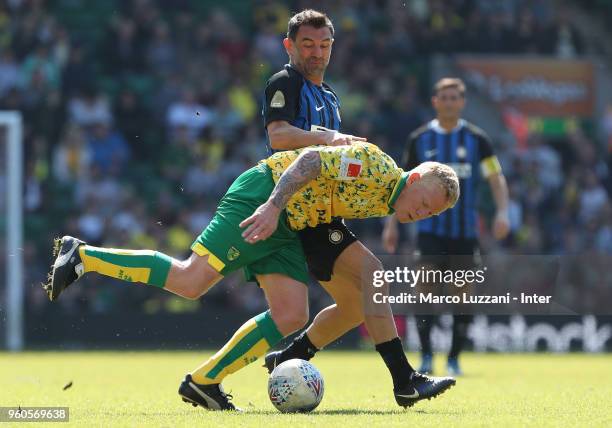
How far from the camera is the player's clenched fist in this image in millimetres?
6223

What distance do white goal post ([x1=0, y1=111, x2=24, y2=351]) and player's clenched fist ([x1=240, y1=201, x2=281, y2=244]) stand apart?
8.52 m

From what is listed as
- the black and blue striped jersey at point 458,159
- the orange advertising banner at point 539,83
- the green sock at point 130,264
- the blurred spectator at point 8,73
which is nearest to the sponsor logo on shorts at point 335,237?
the green sock at point 130,264

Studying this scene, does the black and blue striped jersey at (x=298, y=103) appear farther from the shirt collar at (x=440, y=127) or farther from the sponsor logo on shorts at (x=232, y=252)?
the shirt collar at (x=440, y=127)

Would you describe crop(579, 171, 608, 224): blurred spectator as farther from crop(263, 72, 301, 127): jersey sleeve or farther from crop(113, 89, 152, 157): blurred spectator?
crop(263, 72, 301, 127): jersey sleeve

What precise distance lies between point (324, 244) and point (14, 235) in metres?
8.58

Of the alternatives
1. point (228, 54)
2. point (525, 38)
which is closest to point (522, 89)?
point (525, 38)

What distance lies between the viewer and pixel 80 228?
1535 centimetres

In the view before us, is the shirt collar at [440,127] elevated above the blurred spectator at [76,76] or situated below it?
below

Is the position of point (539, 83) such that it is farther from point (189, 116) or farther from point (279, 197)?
point (279, 197)

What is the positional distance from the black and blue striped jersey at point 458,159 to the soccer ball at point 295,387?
419cm

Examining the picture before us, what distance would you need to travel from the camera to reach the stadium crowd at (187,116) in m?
15.8

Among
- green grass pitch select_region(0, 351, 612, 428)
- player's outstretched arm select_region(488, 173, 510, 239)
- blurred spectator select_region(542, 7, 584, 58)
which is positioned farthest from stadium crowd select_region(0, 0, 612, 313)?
player's outstretched arm select_region(488, 173, 510, 239)

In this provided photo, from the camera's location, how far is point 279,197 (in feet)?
20.6

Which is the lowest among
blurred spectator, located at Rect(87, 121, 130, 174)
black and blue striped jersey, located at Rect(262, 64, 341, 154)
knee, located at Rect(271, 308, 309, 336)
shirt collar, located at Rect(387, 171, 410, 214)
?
blurred spectator, located at Rect(87, 121, 130, 174)
